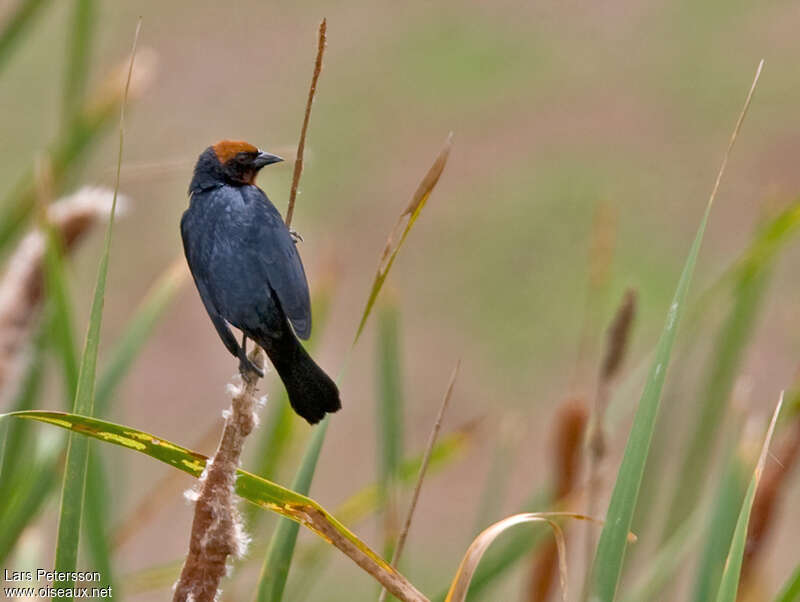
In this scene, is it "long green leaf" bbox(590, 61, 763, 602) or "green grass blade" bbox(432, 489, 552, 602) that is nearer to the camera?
"long green leaf" bbox(590, 61, 763, 602)

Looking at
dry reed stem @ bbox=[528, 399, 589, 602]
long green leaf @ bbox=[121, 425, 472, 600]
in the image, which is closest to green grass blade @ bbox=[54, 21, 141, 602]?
long green leaf @ bbox=[121, 425, 472, 600]

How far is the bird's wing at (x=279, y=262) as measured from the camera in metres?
0.98

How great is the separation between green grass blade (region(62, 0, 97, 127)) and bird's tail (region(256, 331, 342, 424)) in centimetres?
102

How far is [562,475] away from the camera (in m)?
1.82

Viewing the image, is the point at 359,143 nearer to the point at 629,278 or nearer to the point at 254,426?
the point at 629,278

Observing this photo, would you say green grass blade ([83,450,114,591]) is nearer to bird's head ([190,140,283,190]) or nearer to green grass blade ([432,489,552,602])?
bird's head ([190,140,283,190])

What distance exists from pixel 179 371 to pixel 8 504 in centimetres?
602

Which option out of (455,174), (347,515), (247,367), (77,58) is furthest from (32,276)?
(455,174)

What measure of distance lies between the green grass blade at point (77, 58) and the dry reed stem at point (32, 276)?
0.90 feet

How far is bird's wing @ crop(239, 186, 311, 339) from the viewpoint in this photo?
3.21 ft

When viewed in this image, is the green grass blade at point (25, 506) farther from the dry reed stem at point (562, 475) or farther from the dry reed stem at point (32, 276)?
the dry reed stem at point (562, 475)

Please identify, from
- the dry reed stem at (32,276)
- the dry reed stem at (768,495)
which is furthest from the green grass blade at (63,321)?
the dry reed stem at (768,495)

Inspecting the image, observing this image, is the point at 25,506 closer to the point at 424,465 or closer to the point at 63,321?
the point at 63,321

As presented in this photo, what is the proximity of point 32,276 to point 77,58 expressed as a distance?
41 cm
